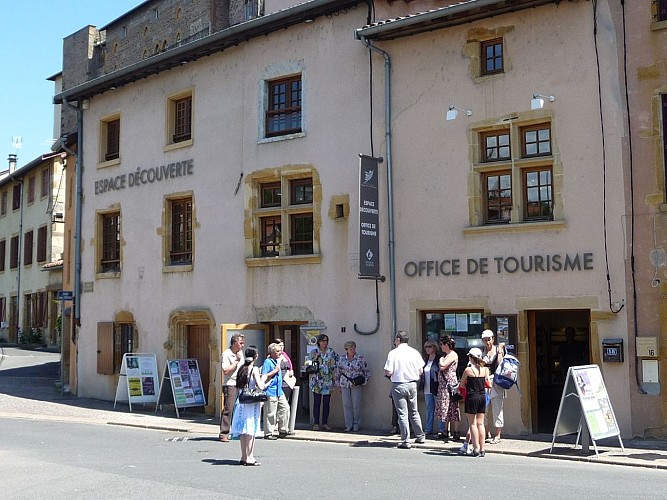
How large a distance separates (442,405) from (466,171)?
404 cm

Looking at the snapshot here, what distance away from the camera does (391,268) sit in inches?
629

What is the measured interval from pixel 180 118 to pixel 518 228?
9.49m

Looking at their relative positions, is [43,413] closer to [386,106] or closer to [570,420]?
[386,106]

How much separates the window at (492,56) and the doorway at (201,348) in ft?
27.3

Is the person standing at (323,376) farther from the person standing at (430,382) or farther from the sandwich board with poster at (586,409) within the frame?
the sandwich board with poster at (586,409)

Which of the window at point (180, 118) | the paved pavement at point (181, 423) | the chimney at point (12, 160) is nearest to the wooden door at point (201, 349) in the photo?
the paved pavement at point (181, 423)

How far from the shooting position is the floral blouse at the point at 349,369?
1580 cm

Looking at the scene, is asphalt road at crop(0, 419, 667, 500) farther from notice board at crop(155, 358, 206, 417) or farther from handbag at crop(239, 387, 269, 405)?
notice board at crop(155, 358, 206, 417)

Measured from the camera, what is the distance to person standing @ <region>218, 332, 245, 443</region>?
549 inches

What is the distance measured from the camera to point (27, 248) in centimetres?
4450

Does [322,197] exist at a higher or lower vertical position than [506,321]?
higher

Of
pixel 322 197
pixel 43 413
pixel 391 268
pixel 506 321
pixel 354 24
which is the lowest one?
pixel 43 413

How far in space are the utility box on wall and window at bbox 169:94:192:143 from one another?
10836 millimetres

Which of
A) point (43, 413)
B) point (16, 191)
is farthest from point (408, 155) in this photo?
point (16, 191)
